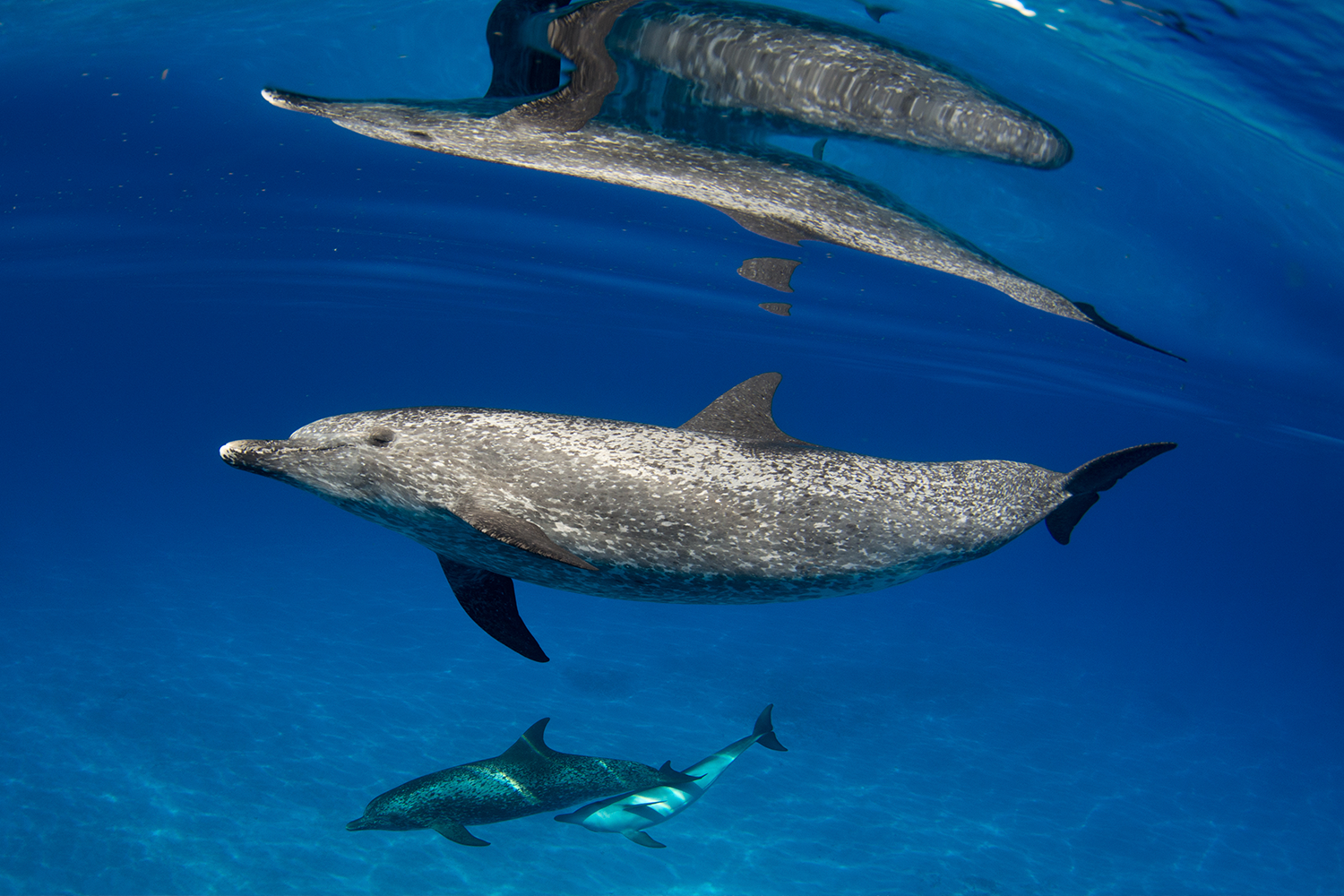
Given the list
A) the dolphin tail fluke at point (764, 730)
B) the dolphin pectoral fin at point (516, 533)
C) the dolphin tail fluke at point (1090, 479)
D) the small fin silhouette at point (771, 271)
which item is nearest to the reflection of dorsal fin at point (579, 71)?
the dolphin pectoral fin at point (516, 533)

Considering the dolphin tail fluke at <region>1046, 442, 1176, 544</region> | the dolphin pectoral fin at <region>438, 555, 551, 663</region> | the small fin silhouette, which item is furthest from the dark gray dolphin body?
the small fin silhouette

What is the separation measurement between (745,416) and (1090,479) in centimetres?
271

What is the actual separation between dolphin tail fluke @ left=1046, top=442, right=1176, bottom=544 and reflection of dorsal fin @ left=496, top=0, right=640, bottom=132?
4.81 metres

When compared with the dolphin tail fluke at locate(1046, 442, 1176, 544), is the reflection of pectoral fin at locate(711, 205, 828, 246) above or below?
above

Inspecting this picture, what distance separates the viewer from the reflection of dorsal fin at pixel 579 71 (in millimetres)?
5082

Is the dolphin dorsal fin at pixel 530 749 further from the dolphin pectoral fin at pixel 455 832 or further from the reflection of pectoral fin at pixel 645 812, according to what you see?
the reflection of pectoral fin at pixel 645 812

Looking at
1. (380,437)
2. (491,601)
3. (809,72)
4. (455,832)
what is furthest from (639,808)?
(809,72)

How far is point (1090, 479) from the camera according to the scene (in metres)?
5.38

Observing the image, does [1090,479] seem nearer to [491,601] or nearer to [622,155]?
[491,601]

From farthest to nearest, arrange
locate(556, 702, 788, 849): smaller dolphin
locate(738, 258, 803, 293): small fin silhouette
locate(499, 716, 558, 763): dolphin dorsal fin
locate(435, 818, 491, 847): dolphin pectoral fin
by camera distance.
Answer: locate(738, 258, 803, 293): small fin silhouette
locate(556, 702, 788, 849): smaller dolphin
locate(499, 716, 558, 763): dolphin dorsal fin
locate(435, 818, 491, 847): dolphin pectoral fin

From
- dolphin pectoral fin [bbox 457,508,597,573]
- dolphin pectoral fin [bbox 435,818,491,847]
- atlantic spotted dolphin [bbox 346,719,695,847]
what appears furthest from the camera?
dolphin pectoral fin [bbox 435,818,491,847]

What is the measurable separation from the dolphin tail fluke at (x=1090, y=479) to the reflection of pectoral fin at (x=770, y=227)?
5.78 m

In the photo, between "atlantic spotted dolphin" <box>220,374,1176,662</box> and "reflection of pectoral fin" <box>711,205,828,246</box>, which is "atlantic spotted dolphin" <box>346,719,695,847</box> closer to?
"atlantic spotted dolphin" <box>220,374,1176,662</box>

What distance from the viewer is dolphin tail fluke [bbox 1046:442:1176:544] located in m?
5.13
